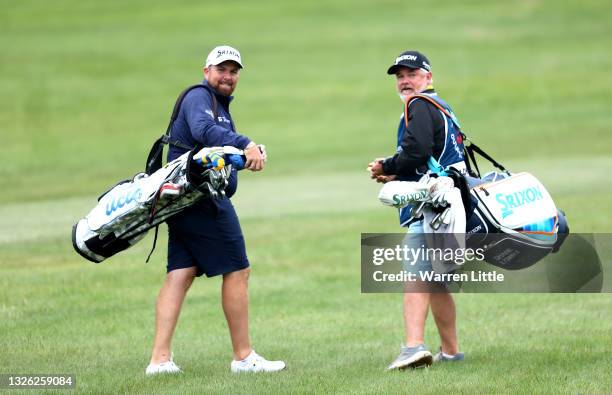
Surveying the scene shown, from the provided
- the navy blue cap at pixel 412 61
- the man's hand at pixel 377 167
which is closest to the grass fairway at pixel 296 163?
the man's hand at pixel 377 167

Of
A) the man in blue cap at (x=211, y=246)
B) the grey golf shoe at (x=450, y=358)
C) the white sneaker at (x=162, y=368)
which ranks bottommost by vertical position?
the white sneaker at (x=162, y=368)

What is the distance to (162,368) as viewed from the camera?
7184mm

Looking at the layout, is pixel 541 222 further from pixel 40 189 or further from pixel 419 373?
pixel 40 189

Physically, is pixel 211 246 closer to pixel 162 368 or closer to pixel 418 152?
pixel 162 368

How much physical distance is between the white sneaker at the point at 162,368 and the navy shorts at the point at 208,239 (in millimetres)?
659

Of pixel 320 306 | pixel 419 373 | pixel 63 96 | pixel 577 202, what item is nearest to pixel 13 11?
pixel 63 96

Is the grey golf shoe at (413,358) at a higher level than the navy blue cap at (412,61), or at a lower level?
lower

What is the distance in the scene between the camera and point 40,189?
20.7m

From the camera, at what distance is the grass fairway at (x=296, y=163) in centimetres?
772

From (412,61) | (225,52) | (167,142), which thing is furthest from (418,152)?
(167,142)

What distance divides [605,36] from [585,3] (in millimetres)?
6052

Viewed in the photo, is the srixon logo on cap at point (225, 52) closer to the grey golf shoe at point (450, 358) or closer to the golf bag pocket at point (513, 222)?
the golf bag pocket at point (513, 222)

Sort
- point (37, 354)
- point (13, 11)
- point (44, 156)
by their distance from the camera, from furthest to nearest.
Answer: point (13, 11), point (44, 156), point (37, 354)

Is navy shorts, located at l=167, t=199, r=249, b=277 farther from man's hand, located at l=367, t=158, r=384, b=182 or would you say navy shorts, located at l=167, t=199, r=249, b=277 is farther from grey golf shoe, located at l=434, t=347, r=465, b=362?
grey golf shoe, located at l=434, t=347, r=465, b=362
